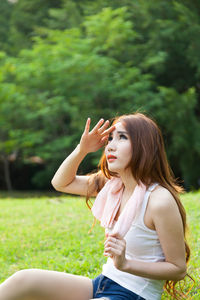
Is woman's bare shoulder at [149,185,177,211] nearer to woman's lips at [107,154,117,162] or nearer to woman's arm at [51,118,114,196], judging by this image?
woman's lips at [107,154,117,162]

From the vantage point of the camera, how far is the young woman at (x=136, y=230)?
179 cm

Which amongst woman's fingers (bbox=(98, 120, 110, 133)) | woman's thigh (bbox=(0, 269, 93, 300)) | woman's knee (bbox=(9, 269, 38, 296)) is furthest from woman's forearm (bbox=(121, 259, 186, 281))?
woman's fingers (bbox=(98, 120, 110, 133))

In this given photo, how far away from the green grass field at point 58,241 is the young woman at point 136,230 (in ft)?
2.38

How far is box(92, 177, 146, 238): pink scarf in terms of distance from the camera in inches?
72.9

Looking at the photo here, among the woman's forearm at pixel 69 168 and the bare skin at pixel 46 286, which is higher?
the woman's forearm at pixel 69 168

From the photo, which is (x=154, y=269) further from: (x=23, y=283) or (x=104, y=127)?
(x=104, y=127)

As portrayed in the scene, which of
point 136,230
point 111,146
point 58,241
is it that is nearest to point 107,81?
point 58,241

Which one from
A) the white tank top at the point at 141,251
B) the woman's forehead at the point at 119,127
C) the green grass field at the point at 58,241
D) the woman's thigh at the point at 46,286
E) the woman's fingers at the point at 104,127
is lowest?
the green grass field at the point at 58,241

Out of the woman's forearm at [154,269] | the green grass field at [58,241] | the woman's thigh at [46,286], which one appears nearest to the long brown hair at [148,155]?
the woman's forearm at [154,269]

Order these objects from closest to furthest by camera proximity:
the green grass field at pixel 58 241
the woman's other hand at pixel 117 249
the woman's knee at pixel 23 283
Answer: the woman's other hand at pixel 117 249
the woman's knee at pixel 23 283
the green grass field at pixel 58 241

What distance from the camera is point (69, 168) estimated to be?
2.23 meters

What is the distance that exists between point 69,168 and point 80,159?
0.26 ft

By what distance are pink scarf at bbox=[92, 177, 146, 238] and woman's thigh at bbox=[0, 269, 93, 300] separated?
12.1 inches

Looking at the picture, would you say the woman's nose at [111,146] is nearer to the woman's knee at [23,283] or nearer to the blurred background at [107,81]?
the woman's knee at [23,283]
